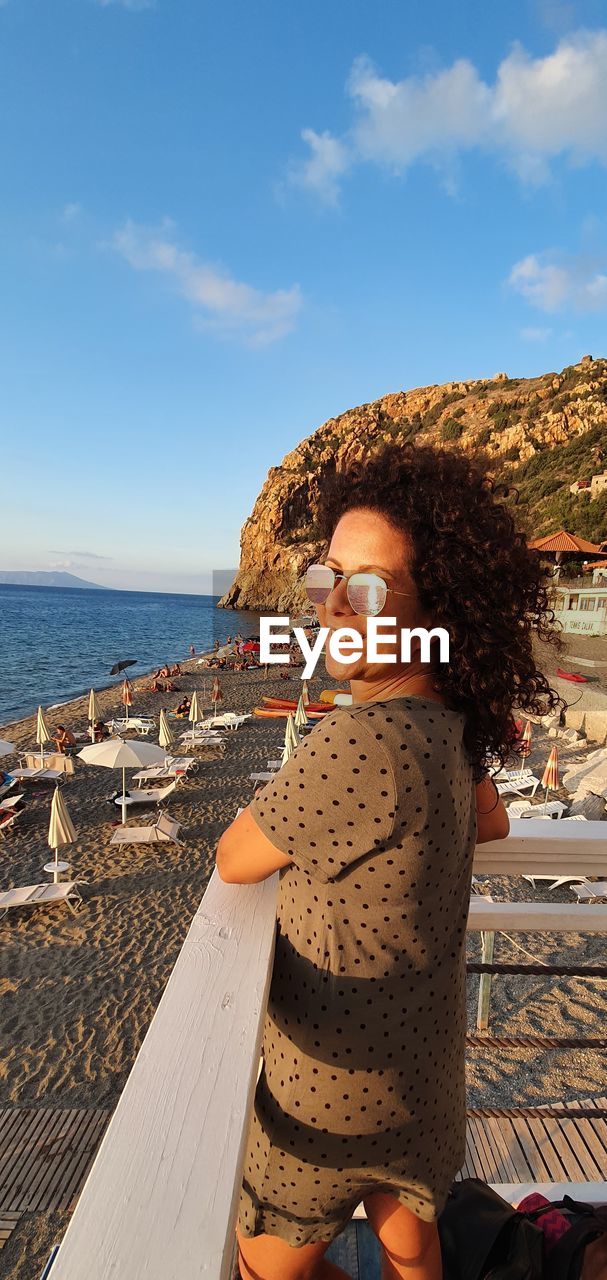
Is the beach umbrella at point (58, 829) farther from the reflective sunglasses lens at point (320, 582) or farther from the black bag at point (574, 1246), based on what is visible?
the reflective sunglasses lens at point (320, 582)

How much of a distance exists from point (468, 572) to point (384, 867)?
55 centimetres

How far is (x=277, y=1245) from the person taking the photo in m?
1.06

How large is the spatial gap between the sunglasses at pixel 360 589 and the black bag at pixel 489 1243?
4.29 ft

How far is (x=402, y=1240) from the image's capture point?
1122mm

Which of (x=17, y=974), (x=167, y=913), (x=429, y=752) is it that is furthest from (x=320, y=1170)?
(x=167, y=913)

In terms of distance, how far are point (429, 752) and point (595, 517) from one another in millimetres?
48412

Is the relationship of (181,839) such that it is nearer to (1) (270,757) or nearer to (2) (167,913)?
(2) (167,913)

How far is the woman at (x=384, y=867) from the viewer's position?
0.86 meters

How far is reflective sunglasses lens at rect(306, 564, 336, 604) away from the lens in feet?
3.75

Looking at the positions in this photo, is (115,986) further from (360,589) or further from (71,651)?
(71,651)

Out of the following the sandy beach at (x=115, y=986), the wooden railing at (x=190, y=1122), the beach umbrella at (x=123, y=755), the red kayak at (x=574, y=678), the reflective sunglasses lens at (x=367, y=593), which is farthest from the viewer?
the red kayak at (x=574, y=678)

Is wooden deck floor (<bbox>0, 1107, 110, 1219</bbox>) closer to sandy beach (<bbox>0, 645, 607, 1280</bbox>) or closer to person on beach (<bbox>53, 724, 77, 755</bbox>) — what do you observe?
sandy beach (<bbox>0, 645, 607, 1280</bbox>)

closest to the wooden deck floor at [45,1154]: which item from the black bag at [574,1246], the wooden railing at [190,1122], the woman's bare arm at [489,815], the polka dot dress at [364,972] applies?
the black bag at [574,1246]

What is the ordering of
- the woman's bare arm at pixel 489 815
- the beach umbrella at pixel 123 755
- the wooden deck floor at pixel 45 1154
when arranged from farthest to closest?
the beach umbrella at pixel 123 755 → the wooden deck floor at pixel 45 1154 → the woman's bare arm at pixel 489 815
